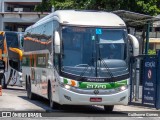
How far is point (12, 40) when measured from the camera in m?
32.5

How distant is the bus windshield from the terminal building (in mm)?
47065

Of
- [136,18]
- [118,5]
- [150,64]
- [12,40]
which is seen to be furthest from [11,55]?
[150,64]

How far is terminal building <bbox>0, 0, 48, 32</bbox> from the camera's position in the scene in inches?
2782

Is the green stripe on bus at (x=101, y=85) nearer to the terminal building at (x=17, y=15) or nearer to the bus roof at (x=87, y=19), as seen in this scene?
the bus roof at (x=87, y=19)

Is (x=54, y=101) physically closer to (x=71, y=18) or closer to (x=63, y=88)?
(x=63, y=88)

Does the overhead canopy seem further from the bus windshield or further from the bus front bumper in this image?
the bus front bumper

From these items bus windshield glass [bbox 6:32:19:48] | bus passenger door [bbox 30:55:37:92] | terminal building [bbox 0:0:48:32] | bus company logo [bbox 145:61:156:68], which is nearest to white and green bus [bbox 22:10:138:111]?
bus company logo [bbox 145:61:156:68]

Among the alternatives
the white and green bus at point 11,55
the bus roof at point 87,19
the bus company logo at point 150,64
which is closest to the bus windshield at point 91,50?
the bus roof at point 87,19

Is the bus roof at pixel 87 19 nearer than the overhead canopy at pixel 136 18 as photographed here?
Yes

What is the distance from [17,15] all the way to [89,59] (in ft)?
188

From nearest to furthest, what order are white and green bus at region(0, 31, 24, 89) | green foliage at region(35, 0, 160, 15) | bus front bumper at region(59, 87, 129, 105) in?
bus front bumper at region(59, 87, 129, 105) → white and green bus at region(0, 31, 24, 89) → green foliage at region(35, 0, 160, 15)

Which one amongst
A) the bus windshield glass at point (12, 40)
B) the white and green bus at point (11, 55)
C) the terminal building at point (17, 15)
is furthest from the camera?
the terminal building at point (17, 15)

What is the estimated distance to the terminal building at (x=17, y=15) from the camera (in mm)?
70662

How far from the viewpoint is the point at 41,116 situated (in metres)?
15.4
